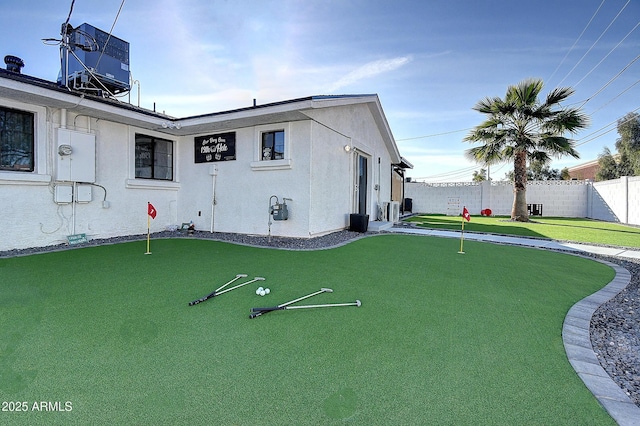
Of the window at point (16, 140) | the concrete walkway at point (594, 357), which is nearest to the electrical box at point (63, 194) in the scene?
the window at point (16, 140)

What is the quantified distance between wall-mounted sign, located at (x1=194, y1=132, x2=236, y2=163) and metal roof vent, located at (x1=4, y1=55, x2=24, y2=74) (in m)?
4.38

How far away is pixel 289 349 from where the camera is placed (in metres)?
→ 2.33

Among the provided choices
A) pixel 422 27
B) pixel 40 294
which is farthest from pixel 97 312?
pixel 422 27

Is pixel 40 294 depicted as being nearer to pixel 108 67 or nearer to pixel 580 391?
pixel 580 391

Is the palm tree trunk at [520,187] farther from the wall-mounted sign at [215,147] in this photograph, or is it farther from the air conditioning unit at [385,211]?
the wall-mounted sign at [215,147]

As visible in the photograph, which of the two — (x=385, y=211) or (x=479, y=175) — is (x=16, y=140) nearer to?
(x=385, y=211)

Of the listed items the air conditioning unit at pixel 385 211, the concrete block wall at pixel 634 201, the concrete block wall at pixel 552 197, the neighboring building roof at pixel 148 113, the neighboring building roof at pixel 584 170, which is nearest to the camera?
the neighboring building roof at pixel 148 113

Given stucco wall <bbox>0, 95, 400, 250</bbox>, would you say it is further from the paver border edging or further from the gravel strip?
the paver border edging

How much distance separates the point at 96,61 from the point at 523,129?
18.1m

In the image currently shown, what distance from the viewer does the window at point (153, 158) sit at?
8302mm

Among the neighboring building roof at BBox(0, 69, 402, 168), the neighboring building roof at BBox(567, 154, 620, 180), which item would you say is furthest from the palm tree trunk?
the neighboring building roof at BBox(567, 154, 620, 180)

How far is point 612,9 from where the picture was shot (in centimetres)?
1107

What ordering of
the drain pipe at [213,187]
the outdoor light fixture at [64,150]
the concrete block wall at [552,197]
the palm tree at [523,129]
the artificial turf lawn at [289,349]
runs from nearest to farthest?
the artificial turf lawn at [289,349]
the outdoor light fixture at [64,150]
the drain pipe at [213,187]
the palm tree at [523,129]
the concrete block wall at [552,197]

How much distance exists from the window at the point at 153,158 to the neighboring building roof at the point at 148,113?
0.43m
